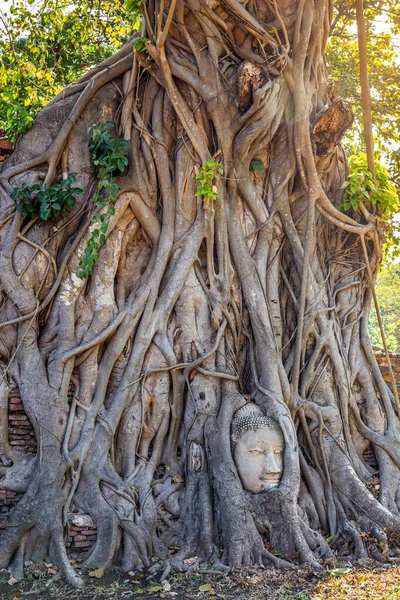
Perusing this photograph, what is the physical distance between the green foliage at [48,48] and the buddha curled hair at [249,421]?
2.78 m

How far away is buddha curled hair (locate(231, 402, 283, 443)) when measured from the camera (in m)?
4.38

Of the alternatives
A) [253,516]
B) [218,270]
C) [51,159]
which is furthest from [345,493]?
[51,159]

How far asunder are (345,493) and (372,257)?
2222 millimetres

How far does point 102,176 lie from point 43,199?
505mm

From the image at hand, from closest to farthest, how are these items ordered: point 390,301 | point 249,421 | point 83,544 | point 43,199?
point 83,544, point 249,421, point 43,199, point 390,301

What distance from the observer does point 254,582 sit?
3582 mm

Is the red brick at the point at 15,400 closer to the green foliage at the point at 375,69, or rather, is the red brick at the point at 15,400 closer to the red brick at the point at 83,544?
the red brick at the point at 83,544

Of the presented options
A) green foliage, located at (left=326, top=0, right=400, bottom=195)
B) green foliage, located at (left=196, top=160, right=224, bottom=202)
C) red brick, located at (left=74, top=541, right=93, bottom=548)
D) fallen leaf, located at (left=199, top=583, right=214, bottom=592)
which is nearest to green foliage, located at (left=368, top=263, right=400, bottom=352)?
green foliage, located at (left=326, top=0, right=400, bottom=195)

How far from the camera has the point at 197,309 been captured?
491 cm

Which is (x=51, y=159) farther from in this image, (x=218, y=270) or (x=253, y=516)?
(x=253, y=516)

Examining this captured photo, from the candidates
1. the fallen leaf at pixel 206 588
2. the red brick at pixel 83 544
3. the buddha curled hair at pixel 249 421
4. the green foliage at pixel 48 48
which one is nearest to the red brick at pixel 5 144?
the green foliage at pixel 48 48

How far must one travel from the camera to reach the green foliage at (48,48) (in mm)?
5555

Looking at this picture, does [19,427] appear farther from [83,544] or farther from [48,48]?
[48,48]

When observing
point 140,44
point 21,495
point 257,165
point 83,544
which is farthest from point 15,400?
point 140,44
